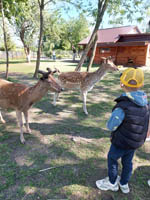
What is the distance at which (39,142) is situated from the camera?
→ 366cm

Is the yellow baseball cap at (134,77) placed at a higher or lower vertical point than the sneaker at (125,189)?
higher

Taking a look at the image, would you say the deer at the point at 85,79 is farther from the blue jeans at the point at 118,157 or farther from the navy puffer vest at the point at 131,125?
the navy puffer vest at the point at 131,125

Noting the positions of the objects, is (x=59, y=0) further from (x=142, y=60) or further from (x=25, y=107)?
(x=142, y=60)

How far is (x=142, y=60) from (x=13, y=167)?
20.4 m

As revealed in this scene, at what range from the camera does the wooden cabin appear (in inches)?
760

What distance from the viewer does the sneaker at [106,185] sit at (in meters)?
2.42

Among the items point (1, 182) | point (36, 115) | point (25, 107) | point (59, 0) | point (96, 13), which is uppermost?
point (59, 0)

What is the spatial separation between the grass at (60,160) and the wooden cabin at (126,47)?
56.8 feet

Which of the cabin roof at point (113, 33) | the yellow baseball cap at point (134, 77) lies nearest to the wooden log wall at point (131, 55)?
the cabin roof at point (113, 33)

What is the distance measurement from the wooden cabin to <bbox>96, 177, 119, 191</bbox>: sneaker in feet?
63.5

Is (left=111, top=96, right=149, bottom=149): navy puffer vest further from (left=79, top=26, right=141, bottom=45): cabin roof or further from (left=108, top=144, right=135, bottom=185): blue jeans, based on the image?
(left=79, top=26, right=141, bottom=45): cabin roof

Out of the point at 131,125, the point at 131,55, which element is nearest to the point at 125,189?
the point at 131,125

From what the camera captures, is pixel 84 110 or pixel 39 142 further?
pixel 84 110

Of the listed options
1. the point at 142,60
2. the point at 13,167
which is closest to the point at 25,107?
the point at 13,167
